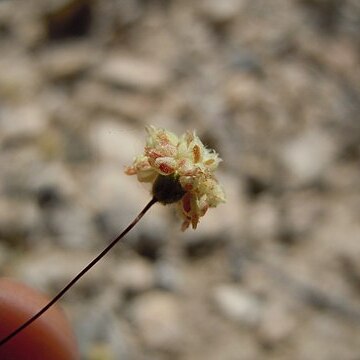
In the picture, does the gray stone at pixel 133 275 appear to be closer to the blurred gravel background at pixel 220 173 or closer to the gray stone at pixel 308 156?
the blurred gravel background at pixel 220 173

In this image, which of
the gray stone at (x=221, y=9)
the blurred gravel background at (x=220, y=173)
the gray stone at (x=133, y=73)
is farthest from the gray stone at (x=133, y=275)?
the gray stone at (x=221, y=9)

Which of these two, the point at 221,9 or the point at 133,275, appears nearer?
the point at 133,275

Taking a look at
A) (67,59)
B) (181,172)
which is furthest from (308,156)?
(181,172)

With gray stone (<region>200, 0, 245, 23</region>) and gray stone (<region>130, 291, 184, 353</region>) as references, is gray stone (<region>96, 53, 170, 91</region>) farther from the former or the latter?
gray stone (<region>130, 291, 184, 353</region>)

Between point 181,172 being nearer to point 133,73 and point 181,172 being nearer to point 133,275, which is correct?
point 133,275

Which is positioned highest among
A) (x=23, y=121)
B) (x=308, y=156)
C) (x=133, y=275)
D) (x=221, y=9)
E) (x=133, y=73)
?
(x=221, y=9)

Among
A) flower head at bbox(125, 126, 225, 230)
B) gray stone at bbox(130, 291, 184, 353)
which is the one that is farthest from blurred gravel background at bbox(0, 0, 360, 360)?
flower head at bbox(125, 126, 225, 230)
